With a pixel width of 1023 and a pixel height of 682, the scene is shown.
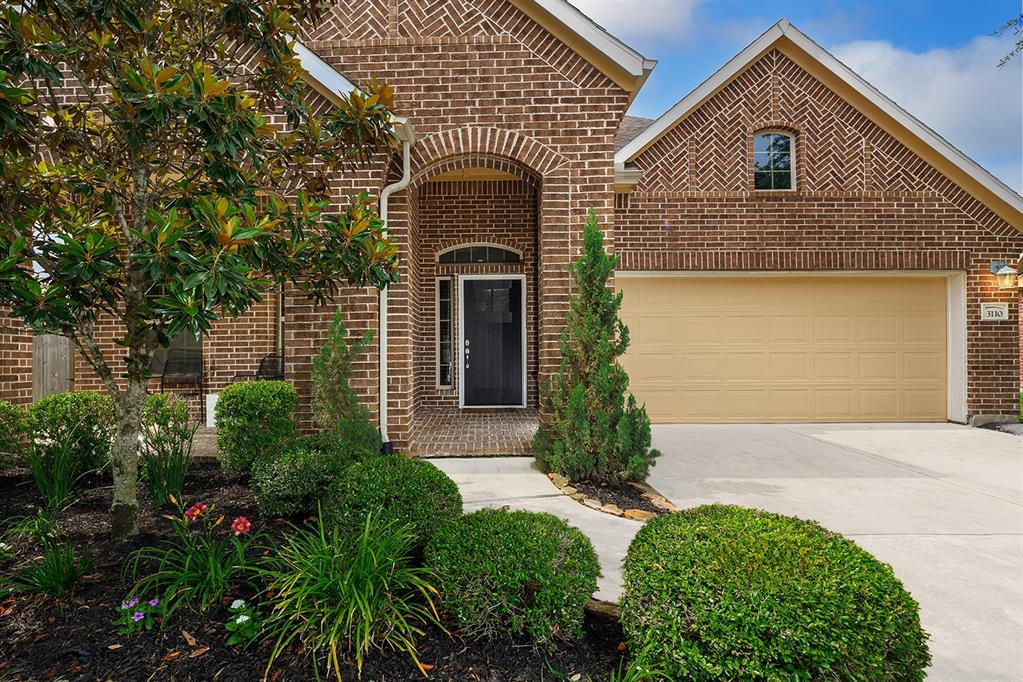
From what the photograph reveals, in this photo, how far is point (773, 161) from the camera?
846 centimetres

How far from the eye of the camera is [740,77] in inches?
332

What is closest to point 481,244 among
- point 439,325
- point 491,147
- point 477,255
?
point 477,255

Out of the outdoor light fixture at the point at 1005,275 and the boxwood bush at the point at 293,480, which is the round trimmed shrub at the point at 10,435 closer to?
the boxwood bush at the point at 293,480

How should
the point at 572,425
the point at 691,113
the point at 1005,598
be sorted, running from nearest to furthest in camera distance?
the point at 1005,598 < the point at 572,425 < the point at 691,113

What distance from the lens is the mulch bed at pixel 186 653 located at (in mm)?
1800

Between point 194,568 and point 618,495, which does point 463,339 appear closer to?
point 618,495

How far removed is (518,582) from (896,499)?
4034 millimetres

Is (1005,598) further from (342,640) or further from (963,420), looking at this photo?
(963,420)

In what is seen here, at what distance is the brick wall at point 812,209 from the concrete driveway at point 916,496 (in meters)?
2.40

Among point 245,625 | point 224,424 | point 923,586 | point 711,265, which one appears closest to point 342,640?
point 245,625

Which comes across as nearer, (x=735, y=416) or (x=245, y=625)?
(x=245, y=625)

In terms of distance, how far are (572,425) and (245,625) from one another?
10.4 feet

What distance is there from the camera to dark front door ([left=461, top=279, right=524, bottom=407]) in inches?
360

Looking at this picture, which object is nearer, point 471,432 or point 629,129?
point 471,432
